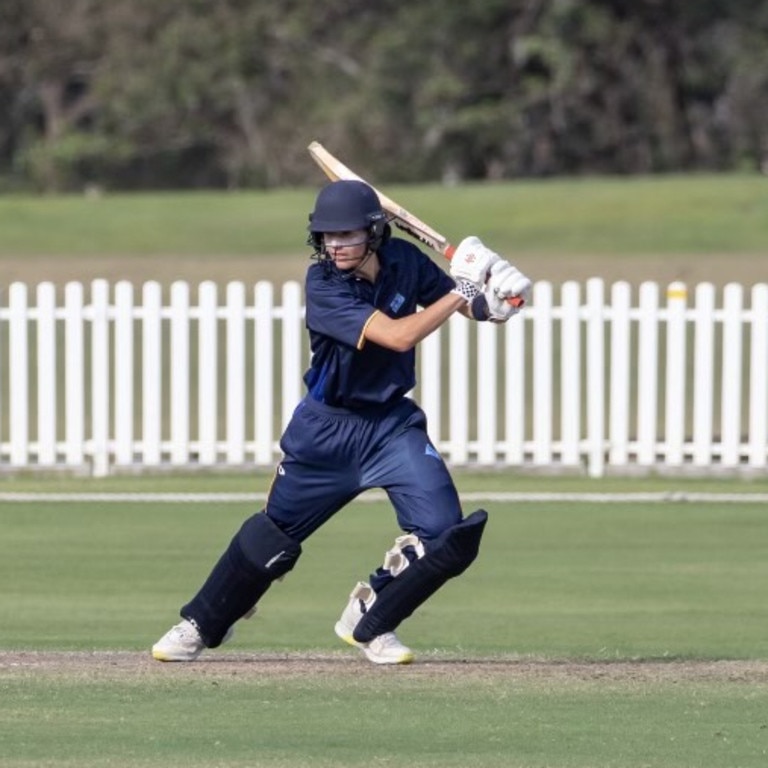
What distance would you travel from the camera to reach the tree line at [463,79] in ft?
130

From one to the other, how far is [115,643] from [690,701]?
2.87 m

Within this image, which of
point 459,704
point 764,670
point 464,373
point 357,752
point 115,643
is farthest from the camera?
point 464,373

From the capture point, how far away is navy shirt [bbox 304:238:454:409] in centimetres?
743

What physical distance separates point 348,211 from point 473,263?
492 millimetres

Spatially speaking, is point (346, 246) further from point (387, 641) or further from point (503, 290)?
point (387, 641)

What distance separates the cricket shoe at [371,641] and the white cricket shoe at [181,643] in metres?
0.44

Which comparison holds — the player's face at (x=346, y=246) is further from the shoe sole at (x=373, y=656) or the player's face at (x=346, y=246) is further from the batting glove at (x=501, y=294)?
the shoe sole at (x=373, y=656)

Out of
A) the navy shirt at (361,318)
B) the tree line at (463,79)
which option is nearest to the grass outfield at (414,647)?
the navy shirt at (361,318)

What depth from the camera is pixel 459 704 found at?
7.12 m

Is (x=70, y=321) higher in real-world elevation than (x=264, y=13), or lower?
lower

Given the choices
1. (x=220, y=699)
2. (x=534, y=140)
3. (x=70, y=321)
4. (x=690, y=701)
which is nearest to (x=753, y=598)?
(x=690, y=701)

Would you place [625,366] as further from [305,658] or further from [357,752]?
[357,752]

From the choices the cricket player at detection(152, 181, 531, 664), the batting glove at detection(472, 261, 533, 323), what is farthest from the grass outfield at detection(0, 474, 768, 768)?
the batting glove at detection(472, 261, 533, 323)

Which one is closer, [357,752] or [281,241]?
[357,752]
